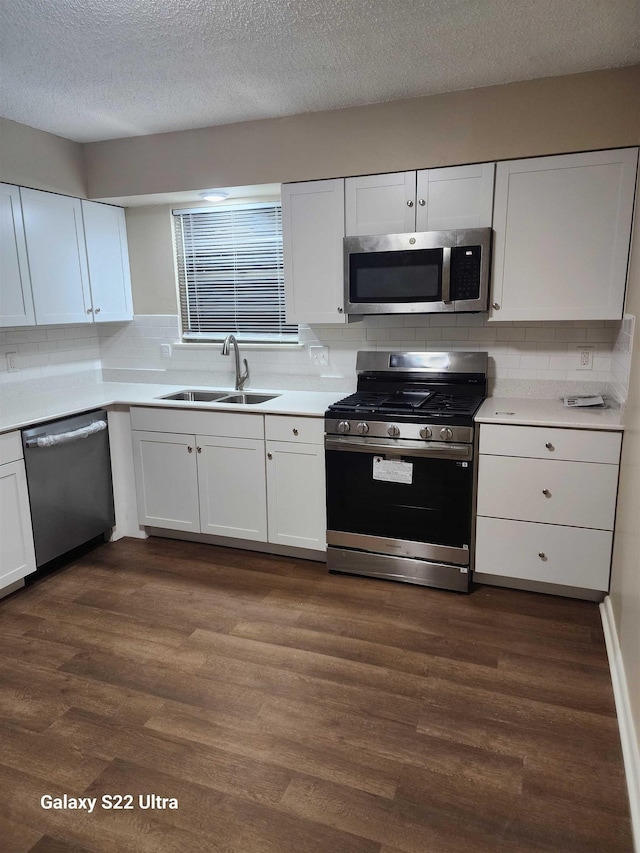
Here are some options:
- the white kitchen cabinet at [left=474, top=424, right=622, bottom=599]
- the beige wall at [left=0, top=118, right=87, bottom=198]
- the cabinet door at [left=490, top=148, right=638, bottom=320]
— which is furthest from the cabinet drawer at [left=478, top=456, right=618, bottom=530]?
the beige wall at [left=0, top=118, right=87, bottom=198]

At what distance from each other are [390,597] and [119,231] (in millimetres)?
3023

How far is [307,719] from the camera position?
82.6 inches

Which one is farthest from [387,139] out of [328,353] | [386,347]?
[328,353]

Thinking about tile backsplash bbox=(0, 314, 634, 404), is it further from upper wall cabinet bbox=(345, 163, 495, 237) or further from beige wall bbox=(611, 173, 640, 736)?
upper wall cabinet bbox=(345, 163, 495, 237)

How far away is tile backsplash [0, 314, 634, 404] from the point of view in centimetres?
314

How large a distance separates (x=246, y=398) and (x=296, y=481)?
0.80 metres

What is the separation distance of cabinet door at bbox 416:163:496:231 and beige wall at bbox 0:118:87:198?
217 cm

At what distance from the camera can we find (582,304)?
283 cm

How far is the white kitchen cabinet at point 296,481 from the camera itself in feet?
10.4

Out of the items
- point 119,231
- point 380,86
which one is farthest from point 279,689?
point 119,231

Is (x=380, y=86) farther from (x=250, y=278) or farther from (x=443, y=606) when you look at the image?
(x=443, y=606)

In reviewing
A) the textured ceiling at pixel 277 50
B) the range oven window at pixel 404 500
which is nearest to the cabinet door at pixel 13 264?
the textured ceiling at pixel 277 50

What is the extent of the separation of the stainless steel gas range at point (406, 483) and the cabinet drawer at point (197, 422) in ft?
1.60

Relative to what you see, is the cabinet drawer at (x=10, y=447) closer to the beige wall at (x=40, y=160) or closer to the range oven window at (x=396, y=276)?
the beige wall at (x=40, y=160)
